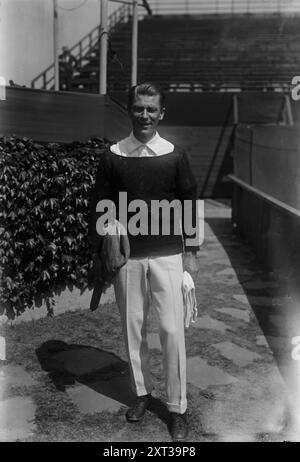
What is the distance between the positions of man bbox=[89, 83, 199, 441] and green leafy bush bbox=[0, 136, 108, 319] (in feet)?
4.86

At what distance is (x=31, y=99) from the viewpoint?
197 inches

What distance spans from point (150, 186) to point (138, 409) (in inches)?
50.0

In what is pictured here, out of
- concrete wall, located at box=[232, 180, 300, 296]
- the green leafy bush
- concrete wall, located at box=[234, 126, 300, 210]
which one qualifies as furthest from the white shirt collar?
concrete wall, located at box=[234, 126, 300, 210]

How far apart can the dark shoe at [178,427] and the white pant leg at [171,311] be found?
0.03 meters

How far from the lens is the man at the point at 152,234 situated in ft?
9.01

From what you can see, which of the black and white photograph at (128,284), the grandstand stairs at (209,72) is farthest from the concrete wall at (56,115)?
the grandstand stairs at (209,72)

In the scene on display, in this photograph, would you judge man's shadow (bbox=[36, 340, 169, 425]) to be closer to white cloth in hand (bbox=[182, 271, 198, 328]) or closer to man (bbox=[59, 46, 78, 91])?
white cloth in hand (bbox=[182, 271, 198, 328])

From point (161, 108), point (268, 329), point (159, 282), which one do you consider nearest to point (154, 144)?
point (161, 108)

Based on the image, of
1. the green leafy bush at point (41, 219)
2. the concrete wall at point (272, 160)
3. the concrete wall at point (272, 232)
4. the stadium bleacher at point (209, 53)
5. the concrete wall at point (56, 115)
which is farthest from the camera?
the stadium bleacher at point (209, 53)

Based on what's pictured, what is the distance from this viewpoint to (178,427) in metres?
2.83

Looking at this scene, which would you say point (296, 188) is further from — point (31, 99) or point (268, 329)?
point (31, 99)

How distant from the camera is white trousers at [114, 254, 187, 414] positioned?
280 centimetres

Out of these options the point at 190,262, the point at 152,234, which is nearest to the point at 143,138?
the point at 152,234

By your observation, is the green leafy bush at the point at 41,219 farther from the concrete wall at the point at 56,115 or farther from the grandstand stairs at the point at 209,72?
the grandstand stairs at the point at 209,72
